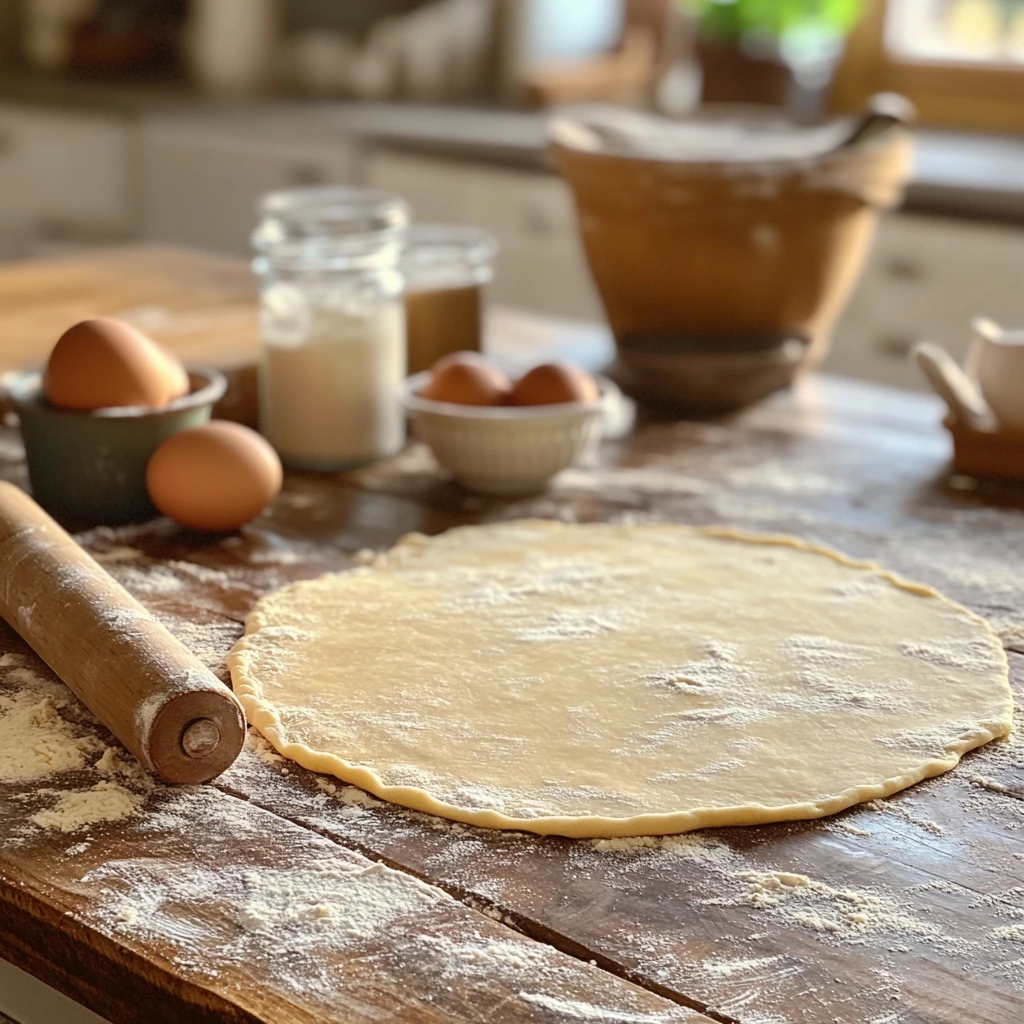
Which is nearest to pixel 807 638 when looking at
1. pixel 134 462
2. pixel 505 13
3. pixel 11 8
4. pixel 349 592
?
pixel 349 592

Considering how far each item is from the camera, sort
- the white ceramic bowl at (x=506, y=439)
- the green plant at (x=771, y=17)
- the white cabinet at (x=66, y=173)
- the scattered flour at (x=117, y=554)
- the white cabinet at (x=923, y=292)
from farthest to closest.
→ the white cabinet at (x=66, y=173) < the green plant at (x=771, y=17) < the white cabinet at (x=923, y=292) < the white ceramic bowl at (x=506, y=439) < the scattered flour at (x=117, y=554)

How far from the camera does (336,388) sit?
1.32 meters

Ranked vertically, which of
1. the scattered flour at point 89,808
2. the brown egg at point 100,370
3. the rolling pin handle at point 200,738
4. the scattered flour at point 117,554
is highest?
the brown egg at point 100,370

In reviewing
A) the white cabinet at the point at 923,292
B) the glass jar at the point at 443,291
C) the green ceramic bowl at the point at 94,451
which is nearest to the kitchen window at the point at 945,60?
the white cabinet at the point at 923,292

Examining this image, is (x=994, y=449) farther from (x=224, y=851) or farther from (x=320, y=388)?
(x=224, y=851)

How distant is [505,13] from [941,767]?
316 centimetres

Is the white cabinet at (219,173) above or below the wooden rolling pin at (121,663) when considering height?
above

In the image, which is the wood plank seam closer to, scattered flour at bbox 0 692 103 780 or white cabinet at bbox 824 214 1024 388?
scattered flour at bbox 0 692 103 780

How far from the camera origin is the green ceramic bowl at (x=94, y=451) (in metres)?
1.15

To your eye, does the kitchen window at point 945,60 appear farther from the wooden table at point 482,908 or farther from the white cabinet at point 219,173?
the wooden table at point 482,908

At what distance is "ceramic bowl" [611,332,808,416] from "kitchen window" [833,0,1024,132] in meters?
1.84

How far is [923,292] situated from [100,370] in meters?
1.68

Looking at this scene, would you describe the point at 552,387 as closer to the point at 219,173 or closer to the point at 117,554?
the point at 117,554

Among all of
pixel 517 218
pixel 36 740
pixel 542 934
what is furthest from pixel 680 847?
pixel 517 218
